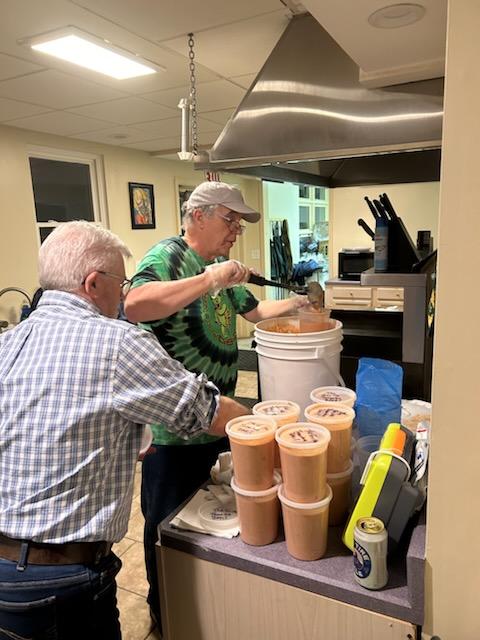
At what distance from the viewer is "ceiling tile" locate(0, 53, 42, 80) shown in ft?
7.68

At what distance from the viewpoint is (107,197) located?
4.82m

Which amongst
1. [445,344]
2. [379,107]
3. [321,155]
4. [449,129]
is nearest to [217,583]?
[445,344]

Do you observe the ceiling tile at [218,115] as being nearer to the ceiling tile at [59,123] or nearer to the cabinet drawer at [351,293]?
the ceiling tile at [59,123]

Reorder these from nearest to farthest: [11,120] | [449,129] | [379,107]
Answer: [449,129] < [379,107] < [11,120]

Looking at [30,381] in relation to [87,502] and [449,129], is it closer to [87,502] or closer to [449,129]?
[87,502]

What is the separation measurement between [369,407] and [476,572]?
60cm

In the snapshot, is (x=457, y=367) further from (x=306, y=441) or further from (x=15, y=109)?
(x=15, y=109)

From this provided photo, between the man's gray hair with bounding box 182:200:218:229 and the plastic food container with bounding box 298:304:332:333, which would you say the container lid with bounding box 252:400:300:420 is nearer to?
the plastic food container with bounding box 298:304:332:333

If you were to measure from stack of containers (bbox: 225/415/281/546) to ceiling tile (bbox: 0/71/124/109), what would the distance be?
7.99 ft

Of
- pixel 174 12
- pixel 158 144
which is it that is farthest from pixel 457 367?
pixel 158 144

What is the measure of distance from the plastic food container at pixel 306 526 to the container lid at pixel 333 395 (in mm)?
286

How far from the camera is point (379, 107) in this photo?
1.32m

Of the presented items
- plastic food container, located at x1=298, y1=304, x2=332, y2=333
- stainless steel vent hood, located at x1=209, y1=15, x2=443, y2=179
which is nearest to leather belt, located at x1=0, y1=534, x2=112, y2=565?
plastic food container, located at x1=298, y1=304, x2=332, y2=333

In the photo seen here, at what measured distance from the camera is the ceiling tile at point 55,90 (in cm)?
264
